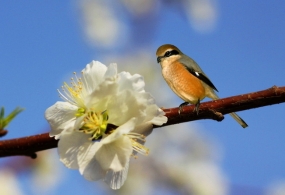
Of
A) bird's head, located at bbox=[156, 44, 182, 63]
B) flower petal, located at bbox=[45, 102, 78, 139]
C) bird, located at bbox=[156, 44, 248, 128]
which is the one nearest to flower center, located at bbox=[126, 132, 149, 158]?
flower petal, located at bbox=[45, 102, 78, 139]

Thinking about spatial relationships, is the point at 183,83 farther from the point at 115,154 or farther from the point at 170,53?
the point at 115,154

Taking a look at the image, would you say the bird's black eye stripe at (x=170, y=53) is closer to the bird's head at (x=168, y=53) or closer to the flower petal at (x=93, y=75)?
the bird's head at (x=168, y=53)

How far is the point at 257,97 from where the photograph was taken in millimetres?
767

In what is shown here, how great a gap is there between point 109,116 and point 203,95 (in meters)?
0.83

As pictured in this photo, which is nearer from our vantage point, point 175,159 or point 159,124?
point 159,124

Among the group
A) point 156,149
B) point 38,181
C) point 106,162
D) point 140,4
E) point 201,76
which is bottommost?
point 106,162

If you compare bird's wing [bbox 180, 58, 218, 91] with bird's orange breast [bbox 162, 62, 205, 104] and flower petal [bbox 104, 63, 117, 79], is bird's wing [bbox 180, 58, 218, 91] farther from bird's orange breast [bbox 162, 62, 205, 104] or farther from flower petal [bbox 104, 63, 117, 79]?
flower petal [bbox 104, 63, 117, 79]

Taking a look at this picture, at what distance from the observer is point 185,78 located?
180 centimetres

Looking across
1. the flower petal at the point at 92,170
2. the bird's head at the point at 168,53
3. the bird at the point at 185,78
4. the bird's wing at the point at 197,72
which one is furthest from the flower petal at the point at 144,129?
the bird's head at the point at 168,53

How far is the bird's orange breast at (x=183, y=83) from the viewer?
161 cm

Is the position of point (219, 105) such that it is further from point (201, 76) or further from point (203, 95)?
point (201, 76)

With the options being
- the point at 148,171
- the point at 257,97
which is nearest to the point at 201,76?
the point at 257,97

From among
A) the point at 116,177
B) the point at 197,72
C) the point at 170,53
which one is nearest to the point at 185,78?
the point at 197,72

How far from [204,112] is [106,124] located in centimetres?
18
